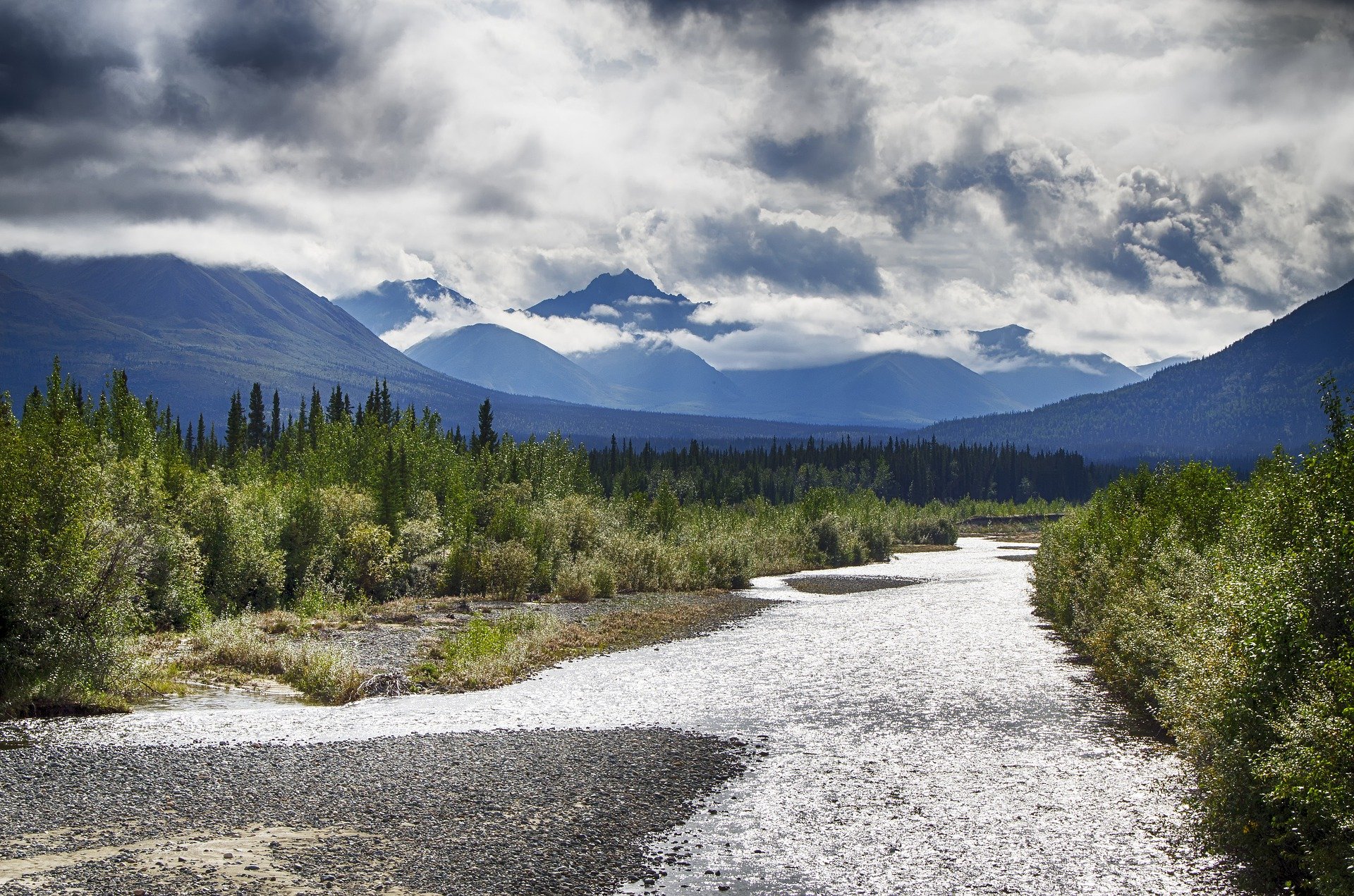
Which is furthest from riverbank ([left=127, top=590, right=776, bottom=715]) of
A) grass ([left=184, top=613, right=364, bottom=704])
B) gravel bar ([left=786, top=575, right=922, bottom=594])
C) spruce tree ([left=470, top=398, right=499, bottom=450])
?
spruce tree ([left=470, top=398, right=499, bottom=450])

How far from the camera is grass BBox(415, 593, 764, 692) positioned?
121 feet

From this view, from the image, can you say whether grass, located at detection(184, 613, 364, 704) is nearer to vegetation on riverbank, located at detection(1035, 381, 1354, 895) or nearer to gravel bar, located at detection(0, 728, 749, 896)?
gravel bar, located at detection(0, 728, 749, 896)

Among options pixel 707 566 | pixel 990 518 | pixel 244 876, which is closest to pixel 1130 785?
pixel 244 876

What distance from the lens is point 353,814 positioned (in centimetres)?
1944

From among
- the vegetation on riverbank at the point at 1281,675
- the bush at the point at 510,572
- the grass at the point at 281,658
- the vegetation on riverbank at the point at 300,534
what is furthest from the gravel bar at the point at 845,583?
the vegetation on riverbank at the point at 1281,675

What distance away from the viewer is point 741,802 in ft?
70.5

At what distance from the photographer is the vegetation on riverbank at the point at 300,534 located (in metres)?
27.4

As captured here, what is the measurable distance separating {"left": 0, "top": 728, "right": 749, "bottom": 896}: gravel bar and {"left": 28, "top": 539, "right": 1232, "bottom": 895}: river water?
1498 millimetres

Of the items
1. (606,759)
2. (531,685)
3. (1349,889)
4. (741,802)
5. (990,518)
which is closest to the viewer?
(1349,889)

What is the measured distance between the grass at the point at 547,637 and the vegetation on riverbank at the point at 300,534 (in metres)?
5.40

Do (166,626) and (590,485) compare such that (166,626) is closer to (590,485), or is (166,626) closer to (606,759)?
(606,759)

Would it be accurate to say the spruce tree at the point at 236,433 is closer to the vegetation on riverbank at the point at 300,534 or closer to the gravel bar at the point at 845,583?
the vegetation on riverbank at the point at 300,534

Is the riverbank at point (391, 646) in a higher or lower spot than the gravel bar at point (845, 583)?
higher

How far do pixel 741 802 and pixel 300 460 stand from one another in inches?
3699
